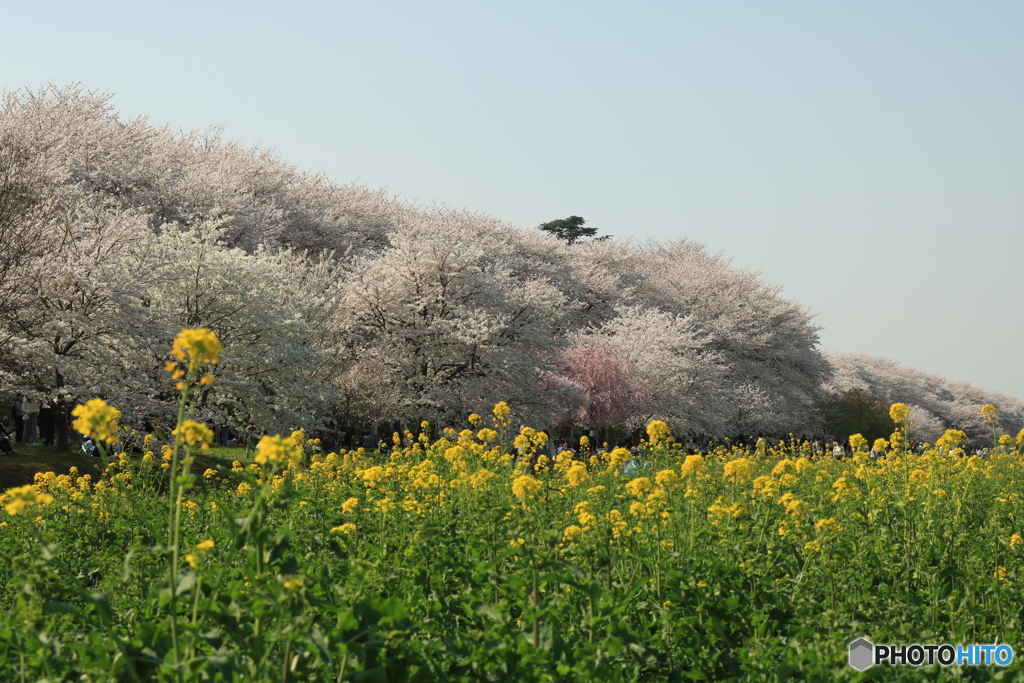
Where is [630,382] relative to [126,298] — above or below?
below

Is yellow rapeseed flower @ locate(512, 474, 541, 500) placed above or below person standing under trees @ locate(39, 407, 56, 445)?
above

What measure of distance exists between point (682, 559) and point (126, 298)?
63.0 feet

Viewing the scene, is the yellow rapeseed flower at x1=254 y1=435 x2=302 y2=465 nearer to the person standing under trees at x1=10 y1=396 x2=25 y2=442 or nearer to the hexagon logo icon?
the hexagon logo icon

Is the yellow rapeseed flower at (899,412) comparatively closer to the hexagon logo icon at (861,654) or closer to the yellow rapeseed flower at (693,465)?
the yellow rapeseed flower at (693,465)

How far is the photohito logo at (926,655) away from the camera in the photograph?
4777 millimetres

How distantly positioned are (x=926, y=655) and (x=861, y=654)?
0.47m

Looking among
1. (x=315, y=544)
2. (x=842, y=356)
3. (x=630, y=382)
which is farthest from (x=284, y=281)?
(x=842, y=356)

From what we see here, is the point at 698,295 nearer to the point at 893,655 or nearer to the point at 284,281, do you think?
the point at 284,281

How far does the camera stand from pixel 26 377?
20.5 meters

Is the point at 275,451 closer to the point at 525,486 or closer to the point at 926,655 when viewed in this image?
the point at 525,486

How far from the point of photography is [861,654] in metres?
4.77

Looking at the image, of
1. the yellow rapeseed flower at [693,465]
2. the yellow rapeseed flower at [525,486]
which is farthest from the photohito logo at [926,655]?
the yellow rapeseed flower at [693,465]

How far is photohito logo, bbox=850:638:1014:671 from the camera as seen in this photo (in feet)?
15.7

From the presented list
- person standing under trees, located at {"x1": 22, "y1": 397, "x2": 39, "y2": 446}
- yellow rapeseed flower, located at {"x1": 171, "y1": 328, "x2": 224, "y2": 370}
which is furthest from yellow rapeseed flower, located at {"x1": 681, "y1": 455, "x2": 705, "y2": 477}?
person standing under trees, located at {"x1": 22, "y1": 397, "x2": 39, "y2": 446}
